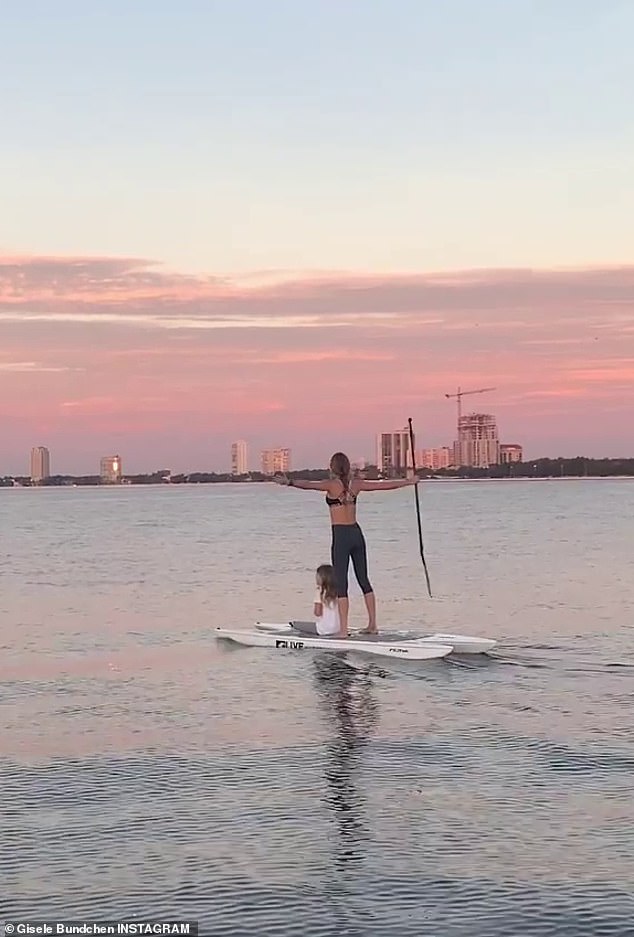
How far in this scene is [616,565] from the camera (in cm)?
3728

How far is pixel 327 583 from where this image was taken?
1817 centimetres

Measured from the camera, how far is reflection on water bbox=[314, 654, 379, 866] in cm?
923

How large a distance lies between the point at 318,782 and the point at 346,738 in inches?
67.8

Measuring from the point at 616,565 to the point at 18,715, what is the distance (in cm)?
2607

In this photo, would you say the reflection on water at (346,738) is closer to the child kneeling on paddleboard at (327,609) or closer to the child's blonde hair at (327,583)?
the child kneeling on paddleboard at (327,609)

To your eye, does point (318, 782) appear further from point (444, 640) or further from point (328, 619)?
point (328, 619)

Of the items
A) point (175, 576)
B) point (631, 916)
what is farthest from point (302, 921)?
point (175, 576)

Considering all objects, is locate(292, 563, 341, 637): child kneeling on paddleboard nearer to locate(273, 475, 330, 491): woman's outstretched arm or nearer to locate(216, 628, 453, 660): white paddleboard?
locate(216, 628, 453, 660): white paddleboard

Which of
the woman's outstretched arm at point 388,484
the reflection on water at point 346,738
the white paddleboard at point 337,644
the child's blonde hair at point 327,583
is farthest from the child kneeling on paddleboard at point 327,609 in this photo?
the woman's outstretched arm at point 388,484

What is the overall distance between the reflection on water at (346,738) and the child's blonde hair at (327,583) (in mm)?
862

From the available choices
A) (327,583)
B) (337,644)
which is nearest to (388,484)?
(327,583)

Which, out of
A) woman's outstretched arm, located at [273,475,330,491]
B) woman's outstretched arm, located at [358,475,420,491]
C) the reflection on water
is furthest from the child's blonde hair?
woman's outstretched arm, located at [358,475,420,491]

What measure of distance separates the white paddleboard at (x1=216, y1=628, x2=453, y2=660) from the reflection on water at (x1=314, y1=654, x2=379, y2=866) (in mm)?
368

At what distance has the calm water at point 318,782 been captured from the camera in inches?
312
